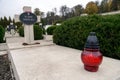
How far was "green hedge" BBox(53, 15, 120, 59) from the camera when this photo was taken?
3994 millimetres

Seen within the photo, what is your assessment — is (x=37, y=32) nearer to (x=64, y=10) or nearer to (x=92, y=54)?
(x=92, y=54)

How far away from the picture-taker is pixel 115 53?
3.92 meters

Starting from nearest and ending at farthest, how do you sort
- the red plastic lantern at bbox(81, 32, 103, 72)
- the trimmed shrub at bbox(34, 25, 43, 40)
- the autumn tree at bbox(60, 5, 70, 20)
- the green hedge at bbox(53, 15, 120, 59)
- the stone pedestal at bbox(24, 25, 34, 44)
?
the red plastic lantern at bbox(81, 32, 103, 72) → the green hedge at bbox(53, 15, 120, 59) → the stone pedestal at bbox(24, 25, 34, 44) → the trimmed shrub at bbox(34, 25, 43, 40) → the autumn tree at bbox(60, 5, 70, 20)

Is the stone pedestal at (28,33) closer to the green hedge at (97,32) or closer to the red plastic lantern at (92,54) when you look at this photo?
the green hedge at (97,32)

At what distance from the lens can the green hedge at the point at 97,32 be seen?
3.99 meters

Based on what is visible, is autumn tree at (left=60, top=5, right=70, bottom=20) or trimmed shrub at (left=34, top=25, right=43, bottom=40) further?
autumn tree at (left=60, top=5, right=70, bottom=20)

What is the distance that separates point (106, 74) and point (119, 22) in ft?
7.04

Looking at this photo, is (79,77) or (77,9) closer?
(79,77)

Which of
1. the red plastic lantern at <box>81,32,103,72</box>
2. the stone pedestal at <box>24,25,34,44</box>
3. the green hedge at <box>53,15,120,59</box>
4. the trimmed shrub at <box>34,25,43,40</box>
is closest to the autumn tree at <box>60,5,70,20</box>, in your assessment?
the trimmed shrub at <box>34,25,43,40</box>

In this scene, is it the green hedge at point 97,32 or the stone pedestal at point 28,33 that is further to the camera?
the stone pedestal at point 28,33

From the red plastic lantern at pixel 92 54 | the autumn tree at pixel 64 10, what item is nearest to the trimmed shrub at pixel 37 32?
the red plastic lantern at pixel 92 54

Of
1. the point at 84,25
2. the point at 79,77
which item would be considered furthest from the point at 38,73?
the point at 84,25

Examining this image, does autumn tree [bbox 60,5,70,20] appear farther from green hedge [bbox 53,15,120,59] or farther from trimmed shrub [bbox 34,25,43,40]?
green hedge [bbox 53,15,120,59]

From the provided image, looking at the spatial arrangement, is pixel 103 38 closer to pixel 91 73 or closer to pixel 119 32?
pixel 119 32
